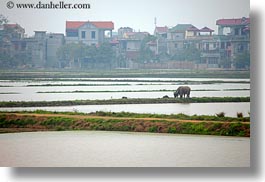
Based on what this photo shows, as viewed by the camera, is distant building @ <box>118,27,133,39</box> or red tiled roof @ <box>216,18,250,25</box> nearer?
red tiled roof @ <box>216,18,250,25</box>

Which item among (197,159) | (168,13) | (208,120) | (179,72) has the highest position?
(168,13)

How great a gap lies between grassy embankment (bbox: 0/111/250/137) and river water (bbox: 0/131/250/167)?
0.17ft

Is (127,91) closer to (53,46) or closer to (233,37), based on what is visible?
(53,46)

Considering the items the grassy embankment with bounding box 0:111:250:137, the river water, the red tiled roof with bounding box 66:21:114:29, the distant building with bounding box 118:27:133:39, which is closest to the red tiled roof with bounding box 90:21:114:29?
the red tiled roof with bounding box 66:21:114:29

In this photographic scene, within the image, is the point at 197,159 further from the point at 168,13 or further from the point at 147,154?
the point at 168,13

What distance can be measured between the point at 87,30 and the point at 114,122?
86cm

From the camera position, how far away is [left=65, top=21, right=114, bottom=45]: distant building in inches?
205

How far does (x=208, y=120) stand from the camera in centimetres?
521

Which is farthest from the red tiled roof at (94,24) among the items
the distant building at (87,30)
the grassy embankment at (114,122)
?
the grassy embankment at (114,122)

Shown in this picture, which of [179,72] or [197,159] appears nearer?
[197,159]

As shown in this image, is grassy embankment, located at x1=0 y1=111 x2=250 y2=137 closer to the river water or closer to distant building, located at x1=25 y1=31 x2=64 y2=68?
the river water

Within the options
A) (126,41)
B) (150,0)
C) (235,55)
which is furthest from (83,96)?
(235,55)

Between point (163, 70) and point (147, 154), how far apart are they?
0.83 metres

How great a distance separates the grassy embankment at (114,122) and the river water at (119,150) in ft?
0.17
